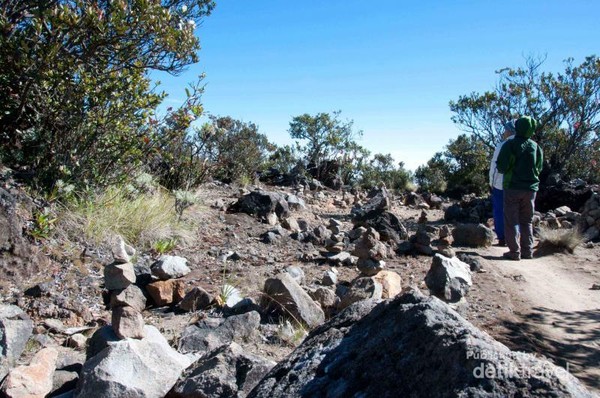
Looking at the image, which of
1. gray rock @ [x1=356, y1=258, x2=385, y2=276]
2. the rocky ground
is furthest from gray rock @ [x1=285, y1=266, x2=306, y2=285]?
gray rock @ [x1=356, y1=258, x2=385, y2=276]

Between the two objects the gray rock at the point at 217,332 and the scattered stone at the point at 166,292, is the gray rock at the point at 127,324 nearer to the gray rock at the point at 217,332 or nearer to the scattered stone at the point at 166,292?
the gray rock at the point at 217,332

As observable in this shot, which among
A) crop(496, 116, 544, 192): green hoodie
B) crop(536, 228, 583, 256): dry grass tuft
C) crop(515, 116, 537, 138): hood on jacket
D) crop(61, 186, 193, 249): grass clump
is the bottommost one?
crop(536, 228, 583, 256): dry grass tuft

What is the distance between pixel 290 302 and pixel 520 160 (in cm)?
479

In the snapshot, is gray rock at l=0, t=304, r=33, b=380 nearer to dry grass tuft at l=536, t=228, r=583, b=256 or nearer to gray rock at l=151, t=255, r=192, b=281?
gray rock at l=151, t=255, r=192, b=281

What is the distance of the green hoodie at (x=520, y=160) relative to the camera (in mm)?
7246

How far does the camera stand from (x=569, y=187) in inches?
484

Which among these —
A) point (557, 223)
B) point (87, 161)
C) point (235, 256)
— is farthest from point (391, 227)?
point (87, 161)

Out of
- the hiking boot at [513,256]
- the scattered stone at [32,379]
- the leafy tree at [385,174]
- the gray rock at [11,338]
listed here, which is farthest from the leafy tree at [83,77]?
the leafy tree at [385,174]

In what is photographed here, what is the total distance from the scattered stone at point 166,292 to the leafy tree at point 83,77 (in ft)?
7.50

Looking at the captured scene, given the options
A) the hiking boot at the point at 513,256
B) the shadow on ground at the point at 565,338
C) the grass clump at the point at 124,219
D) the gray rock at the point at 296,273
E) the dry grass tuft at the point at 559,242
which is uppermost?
the grass clump at the point at 124,219

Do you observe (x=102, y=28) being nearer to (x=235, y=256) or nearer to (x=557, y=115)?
(x=235, y=256)

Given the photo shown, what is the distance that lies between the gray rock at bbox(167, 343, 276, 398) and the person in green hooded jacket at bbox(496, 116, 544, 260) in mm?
5806

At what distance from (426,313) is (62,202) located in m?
5.44

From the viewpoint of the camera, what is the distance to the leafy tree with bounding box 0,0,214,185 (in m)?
5.46
